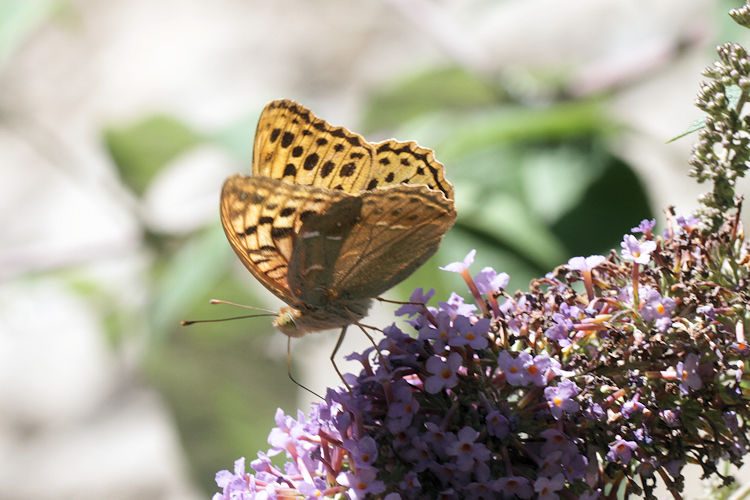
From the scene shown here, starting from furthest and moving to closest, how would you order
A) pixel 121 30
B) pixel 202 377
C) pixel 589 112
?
pixel 121 30 → pixel 202 377 → pixel 589 112

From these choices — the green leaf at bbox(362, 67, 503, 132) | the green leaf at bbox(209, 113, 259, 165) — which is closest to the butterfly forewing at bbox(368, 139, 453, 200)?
the green leaf at bbox(209, 113, 259, 165)

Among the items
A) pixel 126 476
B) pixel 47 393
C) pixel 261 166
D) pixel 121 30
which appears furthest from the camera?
pixel 121 30

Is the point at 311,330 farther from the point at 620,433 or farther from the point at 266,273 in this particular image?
the point at 620,433

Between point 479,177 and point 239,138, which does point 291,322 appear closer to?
point 479,177

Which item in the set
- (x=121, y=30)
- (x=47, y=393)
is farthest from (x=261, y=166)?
(x=121, y=30)

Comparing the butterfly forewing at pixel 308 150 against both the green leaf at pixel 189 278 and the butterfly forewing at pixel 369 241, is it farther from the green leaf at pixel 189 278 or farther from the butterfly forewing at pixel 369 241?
the green leaf at pixel 189 278

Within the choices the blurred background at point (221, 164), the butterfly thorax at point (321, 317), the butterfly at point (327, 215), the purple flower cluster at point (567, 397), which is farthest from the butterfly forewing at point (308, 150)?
the blurred background at point (221, 164)

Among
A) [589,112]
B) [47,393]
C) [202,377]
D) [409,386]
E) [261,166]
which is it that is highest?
[47,393]
